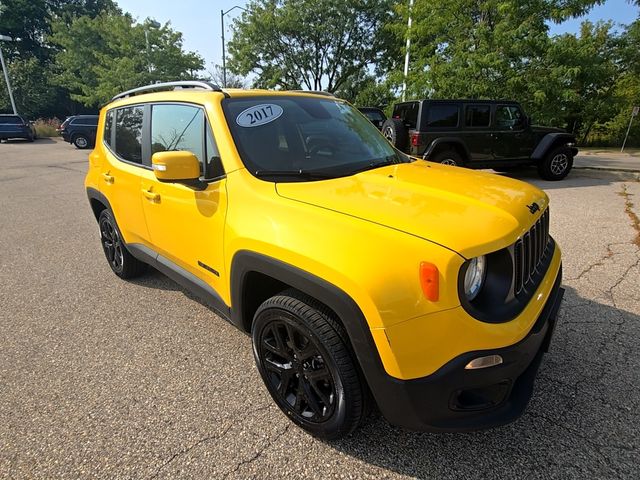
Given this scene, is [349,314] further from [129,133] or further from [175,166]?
[129,133]

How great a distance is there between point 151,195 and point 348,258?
1.93 m

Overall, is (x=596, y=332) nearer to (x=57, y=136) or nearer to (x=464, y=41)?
(x=464, y=41)

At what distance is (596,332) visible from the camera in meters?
2.89

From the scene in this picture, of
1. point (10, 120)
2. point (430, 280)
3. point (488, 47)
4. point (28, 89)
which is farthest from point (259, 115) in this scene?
point (28, 89)

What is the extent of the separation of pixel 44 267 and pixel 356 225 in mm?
4432

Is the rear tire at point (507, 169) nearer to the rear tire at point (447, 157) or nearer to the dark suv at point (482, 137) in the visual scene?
the dark suv at point (482, 137)

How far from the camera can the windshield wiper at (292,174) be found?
2180mm

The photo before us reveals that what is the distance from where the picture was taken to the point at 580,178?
1007cm

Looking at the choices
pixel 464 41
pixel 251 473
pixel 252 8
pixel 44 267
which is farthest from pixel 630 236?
pixel 252 8

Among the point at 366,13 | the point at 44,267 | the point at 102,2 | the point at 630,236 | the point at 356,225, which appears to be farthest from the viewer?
the point at 102,2

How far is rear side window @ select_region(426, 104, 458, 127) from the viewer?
8.55 m

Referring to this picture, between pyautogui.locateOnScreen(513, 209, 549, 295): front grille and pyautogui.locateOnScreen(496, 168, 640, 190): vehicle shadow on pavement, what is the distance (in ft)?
24.8

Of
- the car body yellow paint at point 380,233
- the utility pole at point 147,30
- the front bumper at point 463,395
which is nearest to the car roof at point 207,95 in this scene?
the car body yellow paint at point 380,233

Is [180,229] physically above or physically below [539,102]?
below
